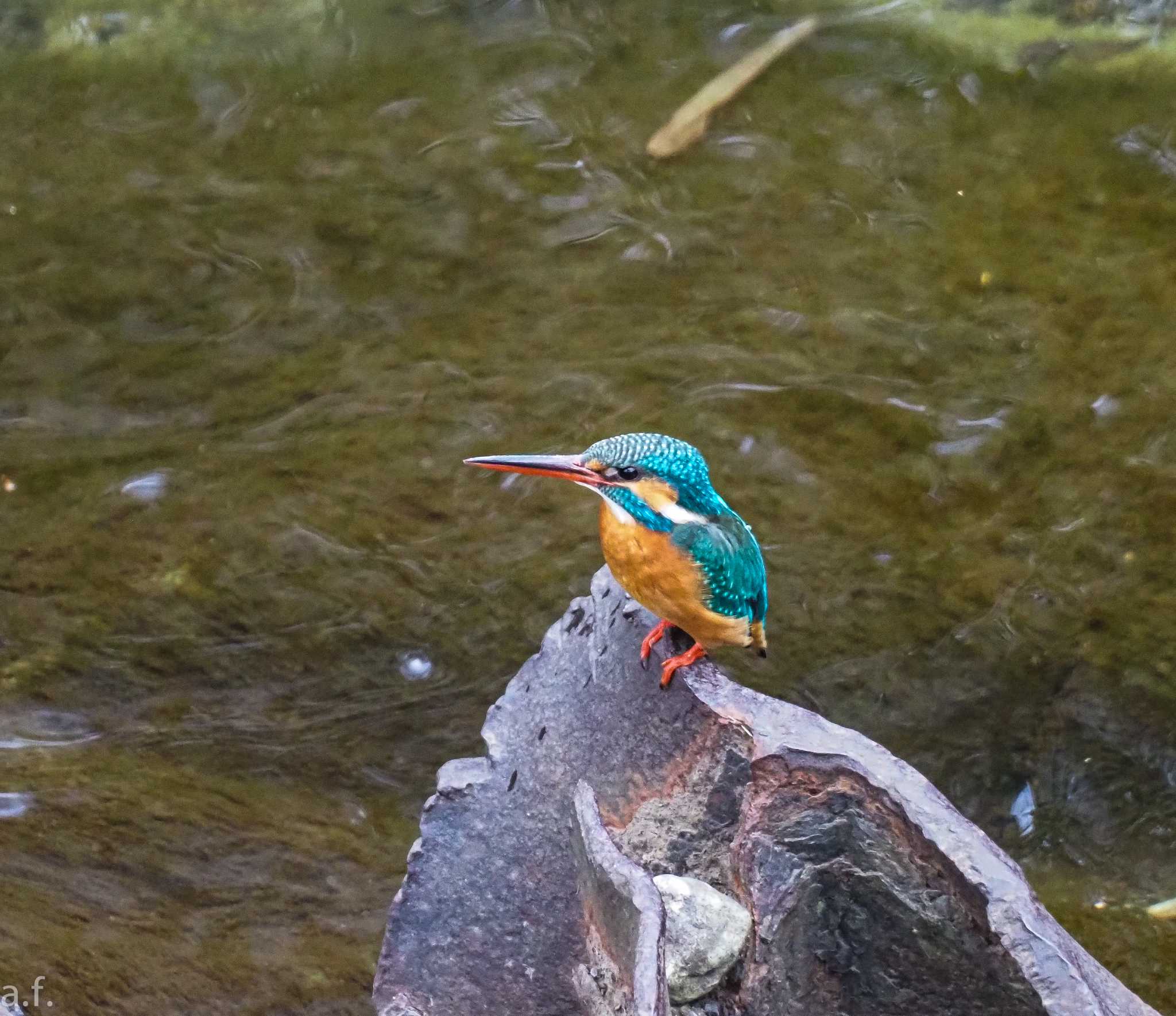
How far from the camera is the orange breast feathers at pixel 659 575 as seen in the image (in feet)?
6.22

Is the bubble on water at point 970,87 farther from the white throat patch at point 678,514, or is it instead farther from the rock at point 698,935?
the rock at point 698,935

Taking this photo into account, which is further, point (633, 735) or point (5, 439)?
point (5, 439)

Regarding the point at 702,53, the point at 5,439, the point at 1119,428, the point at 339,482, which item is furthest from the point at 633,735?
the point at 702,53

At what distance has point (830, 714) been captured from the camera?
9.01 ft

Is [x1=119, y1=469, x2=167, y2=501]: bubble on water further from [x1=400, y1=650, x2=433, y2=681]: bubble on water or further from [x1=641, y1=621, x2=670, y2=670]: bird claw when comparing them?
[x1=641, y1=621, x2=670, y2=670]: bird claw

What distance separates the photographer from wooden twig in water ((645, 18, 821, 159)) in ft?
12.2

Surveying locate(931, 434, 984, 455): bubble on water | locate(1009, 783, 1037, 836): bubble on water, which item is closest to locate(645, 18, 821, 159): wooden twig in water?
locate(931, 434, 984, 455): bubble on water

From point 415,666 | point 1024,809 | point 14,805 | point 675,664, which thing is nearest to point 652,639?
point 675,664

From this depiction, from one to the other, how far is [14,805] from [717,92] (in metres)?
2.80

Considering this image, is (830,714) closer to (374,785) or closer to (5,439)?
(374,785)

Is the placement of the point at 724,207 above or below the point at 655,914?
below

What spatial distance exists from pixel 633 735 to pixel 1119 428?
170 centimetres

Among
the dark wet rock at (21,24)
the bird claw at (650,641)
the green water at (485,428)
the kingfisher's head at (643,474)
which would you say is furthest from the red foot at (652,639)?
the dark wet rock at (21,24)

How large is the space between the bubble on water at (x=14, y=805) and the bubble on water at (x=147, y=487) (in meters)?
0.79
